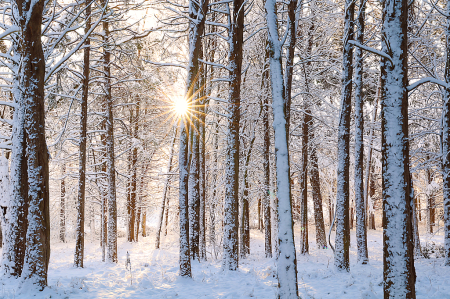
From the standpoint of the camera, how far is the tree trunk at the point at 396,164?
426cm

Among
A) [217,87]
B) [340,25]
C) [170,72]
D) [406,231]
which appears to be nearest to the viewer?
[406,231]

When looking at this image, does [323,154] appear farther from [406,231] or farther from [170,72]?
[406,231]

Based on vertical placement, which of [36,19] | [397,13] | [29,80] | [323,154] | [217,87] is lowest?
[323,154]

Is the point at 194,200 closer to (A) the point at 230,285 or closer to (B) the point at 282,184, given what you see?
(A) the point at 230,285

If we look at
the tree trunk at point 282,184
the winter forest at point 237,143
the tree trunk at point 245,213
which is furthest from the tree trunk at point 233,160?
the tree trunk at point 245,213

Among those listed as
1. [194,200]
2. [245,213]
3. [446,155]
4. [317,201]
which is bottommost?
[245,213]

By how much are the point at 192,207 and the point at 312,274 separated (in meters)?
4.57

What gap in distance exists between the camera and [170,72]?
1294 centimetres

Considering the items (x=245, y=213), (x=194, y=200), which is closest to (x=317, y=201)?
(x=245, y=213)

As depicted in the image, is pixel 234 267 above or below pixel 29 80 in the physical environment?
below

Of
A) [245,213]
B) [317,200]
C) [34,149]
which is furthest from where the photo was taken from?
[317,200]

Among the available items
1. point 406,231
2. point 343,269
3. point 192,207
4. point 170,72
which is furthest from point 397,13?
point 170,72

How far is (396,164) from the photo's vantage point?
14.6 feet

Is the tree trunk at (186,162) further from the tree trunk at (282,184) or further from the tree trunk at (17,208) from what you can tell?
the tree trunk at (17,208)
